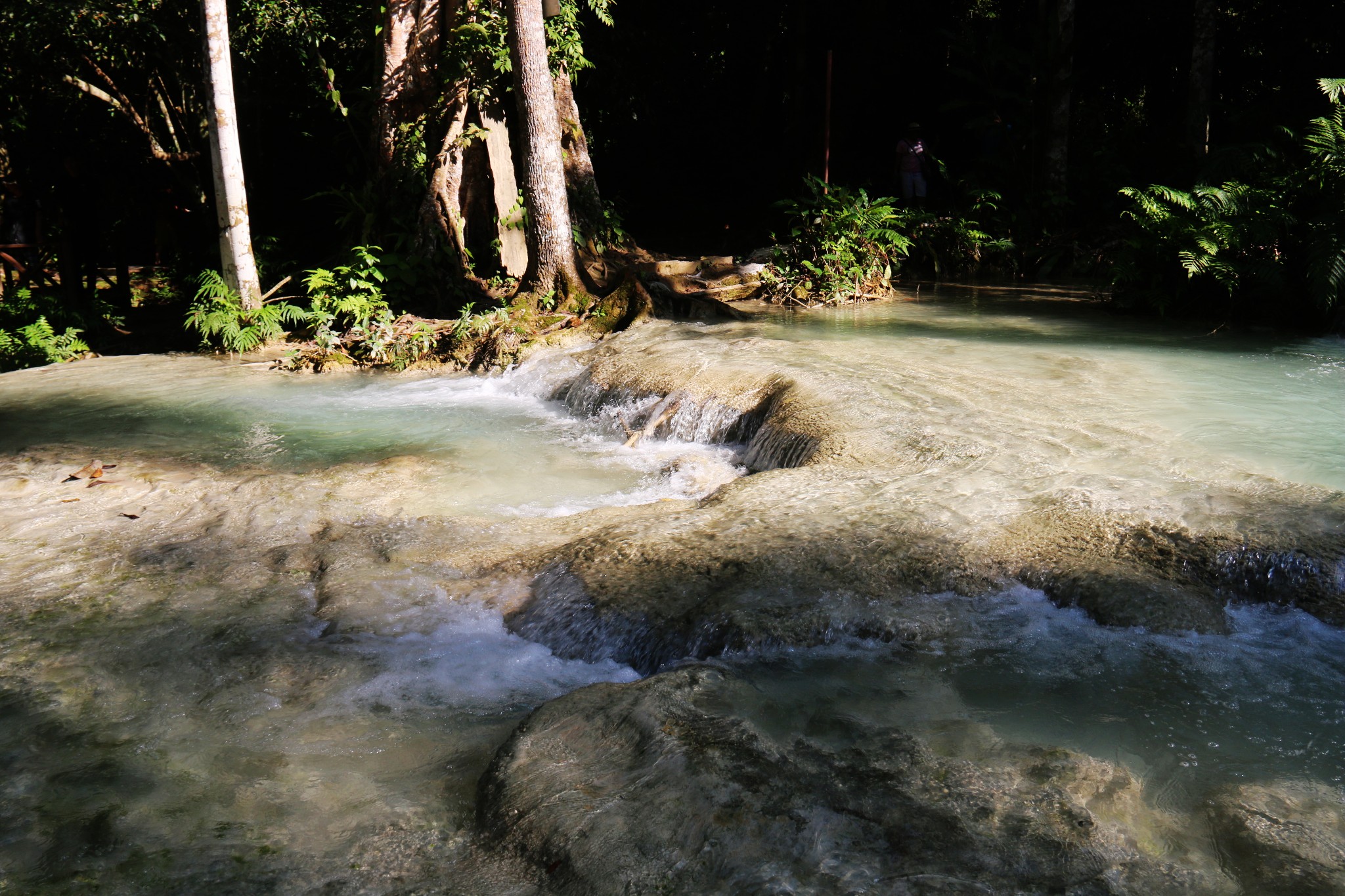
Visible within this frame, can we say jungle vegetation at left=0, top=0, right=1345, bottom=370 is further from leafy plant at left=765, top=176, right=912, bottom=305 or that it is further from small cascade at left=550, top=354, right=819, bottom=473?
small cascade at left=550, top=354, right=819, bottom=473

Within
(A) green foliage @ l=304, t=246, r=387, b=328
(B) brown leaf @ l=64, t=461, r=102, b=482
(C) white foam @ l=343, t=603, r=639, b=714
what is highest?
(A) green foliage @ l=304, t=246, r=387, b=328

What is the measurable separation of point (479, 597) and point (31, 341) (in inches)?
374

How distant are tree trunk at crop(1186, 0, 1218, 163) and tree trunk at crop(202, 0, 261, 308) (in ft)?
42.1

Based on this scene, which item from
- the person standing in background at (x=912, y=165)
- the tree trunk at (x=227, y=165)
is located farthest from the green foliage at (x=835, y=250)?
the tree trunk at (x=227, y=165)

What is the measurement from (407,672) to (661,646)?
106 cm

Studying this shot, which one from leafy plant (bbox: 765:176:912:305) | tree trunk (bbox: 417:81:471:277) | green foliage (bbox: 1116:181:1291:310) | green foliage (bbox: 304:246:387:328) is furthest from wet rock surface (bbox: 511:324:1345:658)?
tree trunk (bbox: 417:81:471:277)

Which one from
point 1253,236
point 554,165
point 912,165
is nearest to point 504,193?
point 554,165

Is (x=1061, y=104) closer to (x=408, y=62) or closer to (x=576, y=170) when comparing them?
(x=576, y=170)

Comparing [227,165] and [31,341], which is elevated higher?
[227,165]

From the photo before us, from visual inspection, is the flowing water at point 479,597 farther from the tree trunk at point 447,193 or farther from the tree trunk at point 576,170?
the tree trunk at point 576,170

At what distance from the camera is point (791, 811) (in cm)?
291

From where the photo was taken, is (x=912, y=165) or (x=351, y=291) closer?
(x=351, y=291)

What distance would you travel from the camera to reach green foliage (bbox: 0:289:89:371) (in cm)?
1155

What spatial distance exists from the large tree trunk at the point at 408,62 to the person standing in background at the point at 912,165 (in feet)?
25.6
